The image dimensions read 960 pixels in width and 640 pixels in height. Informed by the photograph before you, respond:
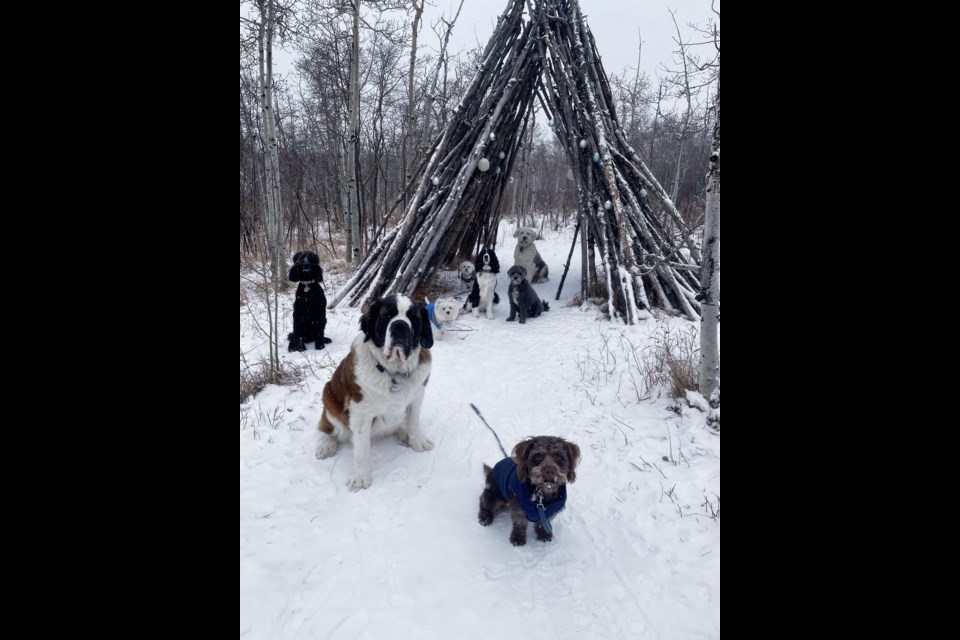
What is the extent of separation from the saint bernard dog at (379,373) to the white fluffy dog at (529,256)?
20.8 feet

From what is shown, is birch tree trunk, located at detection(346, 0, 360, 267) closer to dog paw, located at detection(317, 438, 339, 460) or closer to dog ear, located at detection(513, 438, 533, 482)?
dog paw, located at detection(317, 438, 339, 460)

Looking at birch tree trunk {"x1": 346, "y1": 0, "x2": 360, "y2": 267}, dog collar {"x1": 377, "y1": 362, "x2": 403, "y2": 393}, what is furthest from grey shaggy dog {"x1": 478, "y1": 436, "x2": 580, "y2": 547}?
birch tree trunk {"x1": 346, "y1": 0, "x2": 360, "y2": 267}

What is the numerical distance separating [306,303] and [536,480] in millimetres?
4378

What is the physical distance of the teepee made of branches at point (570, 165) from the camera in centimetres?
742

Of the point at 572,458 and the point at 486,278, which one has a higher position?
the point at 486,278

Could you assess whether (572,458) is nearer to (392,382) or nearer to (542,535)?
(542,535)

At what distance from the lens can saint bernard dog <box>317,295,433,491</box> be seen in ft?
10.2

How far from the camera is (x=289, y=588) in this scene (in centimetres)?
229

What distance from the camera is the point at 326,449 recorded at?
11.4 ft

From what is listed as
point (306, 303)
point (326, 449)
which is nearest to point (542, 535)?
point (326, 449)
